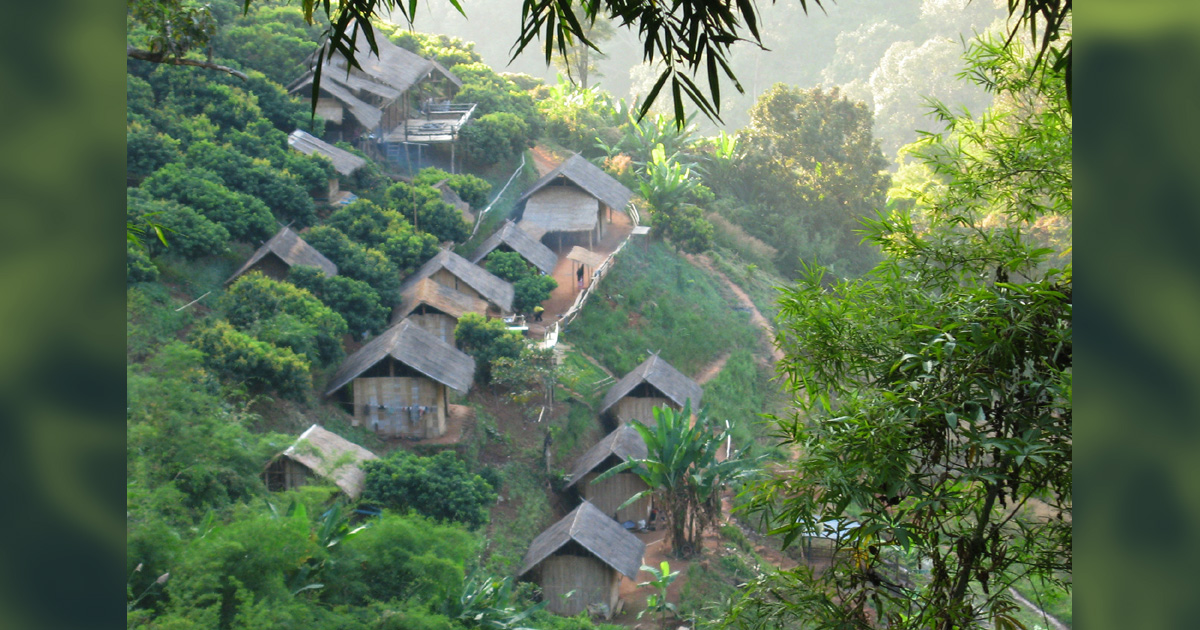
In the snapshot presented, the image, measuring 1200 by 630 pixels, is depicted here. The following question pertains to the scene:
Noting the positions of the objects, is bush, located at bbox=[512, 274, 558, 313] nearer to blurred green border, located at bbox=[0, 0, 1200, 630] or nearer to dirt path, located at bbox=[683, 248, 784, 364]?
dirt path, located at bbox=[683, 248, 784, 364]

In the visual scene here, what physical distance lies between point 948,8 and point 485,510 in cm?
2090

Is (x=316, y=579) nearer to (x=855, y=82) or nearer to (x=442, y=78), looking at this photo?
(x=442, y=78)

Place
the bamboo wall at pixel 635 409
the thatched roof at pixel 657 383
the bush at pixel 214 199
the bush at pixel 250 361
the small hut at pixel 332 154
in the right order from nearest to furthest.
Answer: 1. the bush at pixel 250 361
2. the bush at pixel 214 199
3. the thatched roof at pixel 657 383
4. the bamboo wall at pixel 635 409
5. the small hut at pixel 332 154

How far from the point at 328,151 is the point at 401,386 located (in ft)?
17.6

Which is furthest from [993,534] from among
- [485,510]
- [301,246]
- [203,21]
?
[301,246]

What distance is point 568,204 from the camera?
15.9m

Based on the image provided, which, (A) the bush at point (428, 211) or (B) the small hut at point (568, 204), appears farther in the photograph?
(B) the small hut at point (568, 204)

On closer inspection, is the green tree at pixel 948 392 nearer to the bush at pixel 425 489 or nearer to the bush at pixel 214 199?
the bush at pixel 425 489

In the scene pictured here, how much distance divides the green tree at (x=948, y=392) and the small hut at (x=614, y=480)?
294 inches

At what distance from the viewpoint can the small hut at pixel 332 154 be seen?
14.1 meters

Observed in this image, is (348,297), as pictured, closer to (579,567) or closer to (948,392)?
(579,567)
